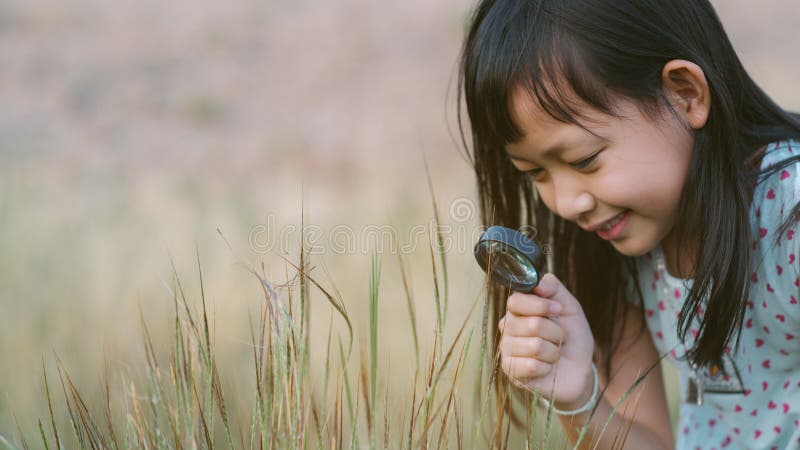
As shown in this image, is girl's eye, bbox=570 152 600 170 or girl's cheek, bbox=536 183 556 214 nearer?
girl's eye, bbox=570 152 600 170

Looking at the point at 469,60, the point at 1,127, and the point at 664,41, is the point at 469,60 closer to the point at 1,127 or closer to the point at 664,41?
the point at 664,41

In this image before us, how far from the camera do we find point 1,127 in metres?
9.78

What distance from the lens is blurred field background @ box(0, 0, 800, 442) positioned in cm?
374

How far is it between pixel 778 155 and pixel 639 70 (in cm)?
40

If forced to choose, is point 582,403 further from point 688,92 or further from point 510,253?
point 688,92

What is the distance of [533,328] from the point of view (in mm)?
2035

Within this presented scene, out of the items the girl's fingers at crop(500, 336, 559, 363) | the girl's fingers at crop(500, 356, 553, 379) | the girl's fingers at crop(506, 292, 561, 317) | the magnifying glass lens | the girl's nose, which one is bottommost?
the girl's fingers at crop(500, 356, 553, 379)

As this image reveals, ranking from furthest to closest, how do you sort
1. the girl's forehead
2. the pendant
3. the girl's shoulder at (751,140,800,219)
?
the pendant < the girl's shoulder at (751,140,800,219) < the girl's forehead

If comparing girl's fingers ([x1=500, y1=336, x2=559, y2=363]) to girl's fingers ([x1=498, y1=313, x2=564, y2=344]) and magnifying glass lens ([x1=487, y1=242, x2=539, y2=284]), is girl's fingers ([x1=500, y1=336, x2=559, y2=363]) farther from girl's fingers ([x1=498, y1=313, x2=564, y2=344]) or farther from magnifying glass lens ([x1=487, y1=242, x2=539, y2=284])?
magnifying glass lens ([x1=487, y1=242, x2=539, y2=284])

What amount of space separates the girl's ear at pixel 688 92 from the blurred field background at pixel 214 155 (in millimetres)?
700

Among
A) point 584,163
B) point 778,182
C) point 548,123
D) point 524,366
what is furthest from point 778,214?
point 524,366

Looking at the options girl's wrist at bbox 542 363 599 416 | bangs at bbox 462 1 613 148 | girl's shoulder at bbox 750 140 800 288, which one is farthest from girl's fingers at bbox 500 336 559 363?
girl's shoulder at bbox 750 140 800 288

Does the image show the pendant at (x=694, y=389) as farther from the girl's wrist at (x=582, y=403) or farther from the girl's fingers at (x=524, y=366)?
the girl's fingers at (x=524, y=366)

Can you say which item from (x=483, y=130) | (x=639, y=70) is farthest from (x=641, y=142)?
(x=483, y=130)
